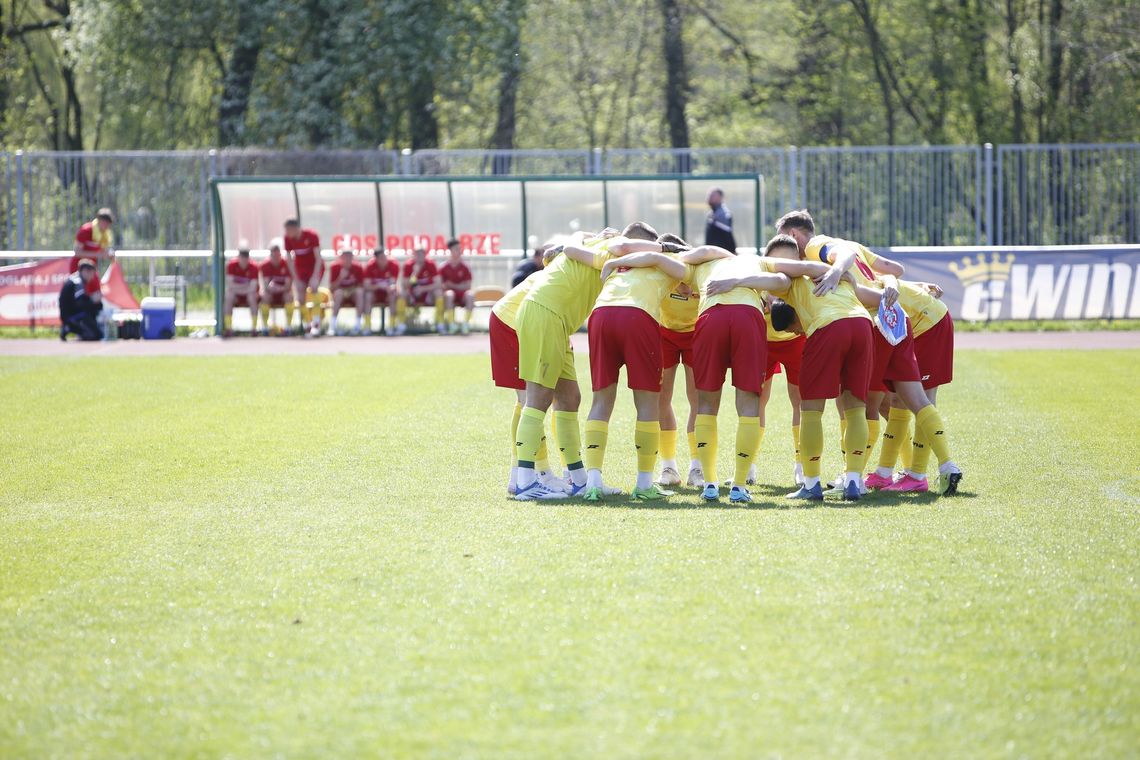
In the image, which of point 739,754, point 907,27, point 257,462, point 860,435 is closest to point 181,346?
point 257,462

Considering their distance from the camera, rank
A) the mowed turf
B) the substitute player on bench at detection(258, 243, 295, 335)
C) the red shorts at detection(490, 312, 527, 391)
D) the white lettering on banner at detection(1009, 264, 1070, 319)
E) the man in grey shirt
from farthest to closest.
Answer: the substitute player on bench at detection(258, 243, 295, 335) → the white lettering on banner at detection(1009, 264, 1070, 319) → the man in grey shirt → the red shorts at detection(490, 312, 527, 391) → the mowed turf

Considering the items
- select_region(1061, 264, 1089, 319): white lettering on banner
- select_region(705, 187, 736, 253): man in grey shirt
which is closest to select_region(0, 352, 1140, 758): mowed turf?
select_region(705, 187, 736, 253): man in grey shirt

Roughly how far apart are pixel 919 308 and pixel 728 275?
1.55 metres

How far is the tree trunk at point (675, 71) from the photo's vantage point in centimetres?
3684

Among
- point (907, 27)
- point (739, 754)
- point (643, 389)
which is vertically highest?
point (907, 27)

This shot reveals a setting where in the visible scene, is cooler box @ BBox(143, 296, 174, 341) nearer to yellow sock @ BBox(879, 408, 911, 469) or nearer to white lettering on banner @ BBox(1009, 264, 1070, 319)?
white lettering on banner @ BBox(1009, 264, 1070, 319)

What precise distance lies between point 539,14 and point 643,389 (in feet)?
115

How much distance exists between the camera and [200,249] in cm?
2634

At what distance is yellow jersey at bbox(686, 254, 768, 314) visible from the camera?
8.04m

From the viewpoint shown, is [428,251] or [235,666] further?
[428,251]

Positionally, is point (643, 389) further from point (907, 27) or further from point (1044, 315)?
point (907, 27)

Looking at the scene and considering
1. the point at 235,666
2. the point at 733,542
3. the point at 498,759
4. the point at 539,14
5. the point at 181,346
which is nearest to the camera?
the point at 498,759

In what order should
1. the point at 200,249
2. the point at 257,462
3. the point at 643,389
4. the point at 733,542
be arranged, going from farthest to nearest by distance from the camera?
the point at 200,249, the point at 257,462, the point at 643,389, the point at 733,542

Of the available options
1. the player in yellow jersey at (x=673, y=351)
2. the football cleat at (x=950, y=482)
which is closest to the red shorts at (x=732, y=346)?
the player in yellow jersey at (x=673, y=351)
